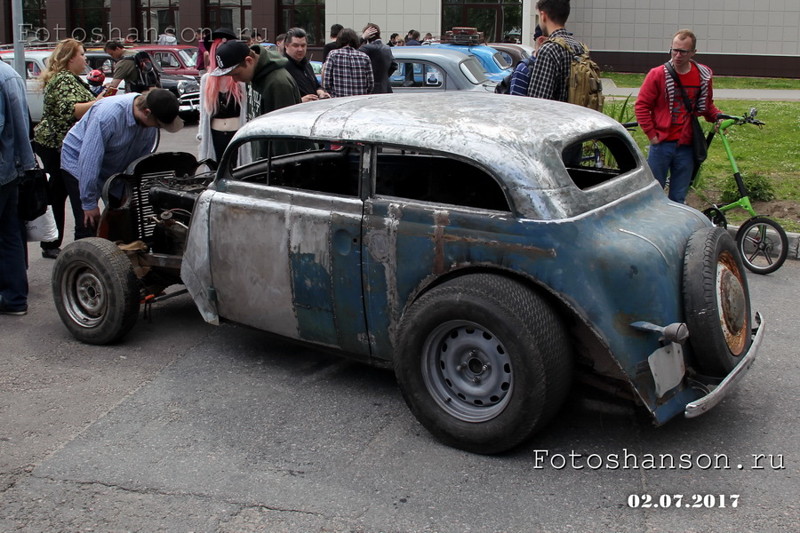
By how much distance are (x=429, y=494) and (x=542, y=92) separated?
3.89 m

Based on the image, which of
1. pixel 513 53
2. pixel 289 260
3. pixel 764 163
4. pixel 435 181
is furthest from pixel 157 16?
pixel 289 260

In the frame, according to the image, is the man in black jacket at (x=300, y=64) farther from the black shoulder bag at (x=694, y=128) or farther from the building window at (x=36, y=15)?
the building window at (x=36, y=15)

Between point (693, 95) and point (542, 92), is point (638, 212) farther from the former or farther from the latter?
point (693, 95)

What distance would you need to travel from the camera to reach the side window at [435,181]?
5.13 metres

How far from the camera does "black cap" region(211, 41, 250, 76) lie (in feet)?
22.9

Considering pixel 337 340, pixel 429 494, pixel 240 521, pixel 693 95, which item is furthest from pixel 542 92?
pixel 240 521

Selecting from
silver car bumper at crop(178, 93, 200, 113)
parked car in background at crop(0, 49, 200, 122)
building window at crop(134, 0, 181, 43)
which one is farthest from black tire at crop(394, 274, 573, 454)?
building window at crop(134, 0, 181, 43)

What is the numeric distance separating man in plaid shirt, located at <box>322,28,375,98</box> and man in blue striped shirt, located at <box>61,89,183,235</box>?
11.3 ft

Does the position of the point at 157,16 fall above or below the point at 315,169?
above

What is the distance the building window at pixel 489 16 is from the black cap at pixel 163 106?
27.1m

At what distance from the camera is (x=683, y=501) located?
12.6 feet

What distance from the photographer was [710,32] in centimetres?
3209

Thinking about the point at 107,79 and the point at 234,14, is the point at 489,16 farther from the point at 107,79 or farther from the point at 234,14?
the point at 107,79

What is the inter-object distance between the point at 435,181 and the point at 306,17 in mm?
29591
